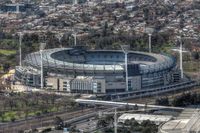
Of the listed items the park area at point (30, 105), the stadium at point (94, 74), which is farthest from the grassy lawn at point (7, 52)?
the park area at point (30, 105)

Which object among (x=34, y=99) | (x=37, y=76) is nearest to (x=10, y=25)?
(x=37, y=76)

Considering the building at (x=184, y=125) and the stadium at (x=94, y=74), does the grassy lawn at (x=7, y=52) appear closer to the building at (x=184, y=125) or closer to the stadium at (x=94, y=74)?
the stadium at (x=94, y=74)

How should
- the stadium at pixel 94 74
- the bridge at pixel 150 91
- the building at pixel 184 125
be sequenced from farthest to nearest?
the stadium at pixel 94 74
the bridge at pixel 150 91
the building at pixel 184 125

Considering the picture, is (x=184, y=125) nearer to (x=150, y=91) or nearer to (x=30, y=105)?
(x=30, y=105)

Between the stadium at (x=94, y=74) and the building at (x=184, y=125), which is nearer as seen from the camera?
the building at (x=184, y=125)

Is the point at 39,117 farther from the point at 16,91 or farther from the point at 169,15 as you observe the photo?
the point at 169,15

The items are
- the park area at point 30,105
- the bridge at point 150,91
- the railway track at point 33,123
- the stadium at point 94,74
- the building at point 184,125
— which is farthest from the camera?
the stadium at point 94,74

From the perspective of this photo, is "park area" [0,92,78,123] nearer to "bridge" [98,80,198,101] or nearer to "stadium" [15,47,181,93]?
"stadium" [15,47,181,93]

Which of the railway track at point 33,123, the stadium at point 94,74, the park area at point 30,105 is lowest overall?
the railway track at point 33,123

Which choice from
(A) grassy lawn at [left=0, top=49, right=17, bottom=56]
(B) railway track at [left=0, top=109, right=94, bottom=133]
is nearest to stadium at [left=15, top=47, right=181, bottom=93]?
(B) railway track at [left=0, top=109, right=94, bottom=133]

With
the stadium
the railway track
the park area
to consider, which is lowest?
the railway track
